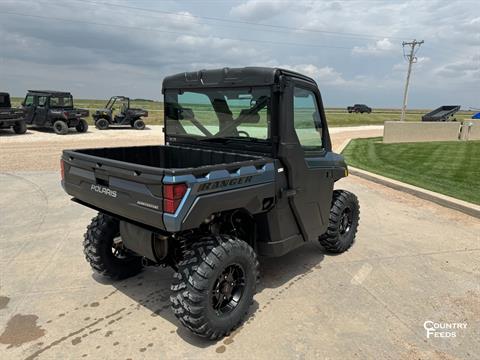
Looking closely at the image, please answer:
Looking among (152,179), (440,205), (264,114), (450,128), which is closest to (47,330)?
(152,179)

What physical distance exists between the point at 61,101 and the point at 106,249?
59.1ft

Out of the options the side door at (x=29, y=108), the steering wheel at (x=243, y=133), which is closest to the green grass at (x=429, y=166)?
the steering wheel at (x=243, y=133)

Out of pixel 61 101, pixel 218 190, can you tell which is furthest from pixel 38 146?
pixel 218 190

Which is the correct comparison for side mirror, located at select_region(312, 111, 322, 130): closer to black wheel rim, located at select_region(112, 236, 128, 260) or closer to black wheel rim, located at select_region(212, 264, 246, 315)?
black wheel rim, located at select_region(212, 264, 246, 315)

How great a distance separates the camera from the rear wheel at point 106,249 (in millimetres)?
3814

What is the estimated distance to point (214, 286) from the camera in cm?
303

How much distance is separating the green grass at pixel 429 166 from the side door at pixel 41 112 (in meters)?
14.9

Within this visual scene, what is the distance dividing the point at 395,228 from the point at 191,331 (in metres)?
4.13

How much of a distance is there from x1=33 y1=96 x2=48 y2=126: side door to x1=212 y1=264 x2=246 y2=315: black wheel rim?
19046 mm

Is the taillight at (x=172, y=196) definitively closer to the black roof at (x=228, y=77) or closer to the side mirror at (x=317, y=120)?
the black roof at (x=228, y=77)

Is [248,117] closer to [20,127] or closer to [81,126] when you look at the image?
[20,127]

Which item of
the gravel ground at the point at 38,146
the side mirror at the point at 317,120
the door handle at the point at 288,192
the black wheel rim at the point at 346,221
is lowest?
the gravel ground at the point at 38,146

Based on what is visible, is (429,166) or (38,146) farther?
(38,146)

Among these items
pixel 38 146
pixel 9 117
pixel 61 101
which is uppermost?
pixel 61 101
